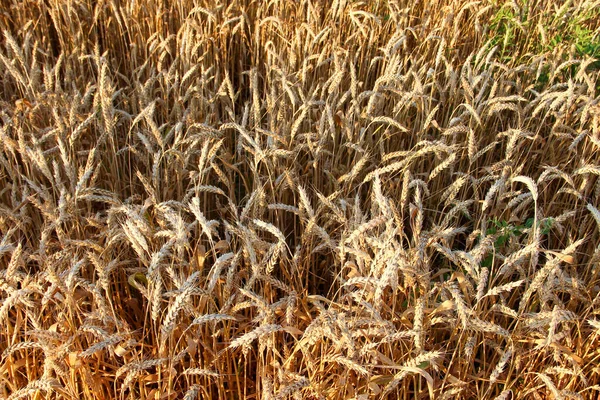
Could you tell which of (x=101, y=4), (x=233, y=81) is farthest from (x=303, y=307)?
(x=101, y=4)

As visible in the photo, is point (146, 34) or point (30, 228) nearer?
point (30, 228)

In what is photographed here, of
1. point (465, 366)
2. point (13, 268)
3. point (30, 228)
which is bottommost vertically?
point (465, 366)

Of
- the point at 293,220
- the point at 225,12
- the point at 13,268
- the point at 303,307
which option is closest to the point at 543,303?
the point at 303,307

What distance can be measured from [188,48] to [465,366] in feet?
4.79

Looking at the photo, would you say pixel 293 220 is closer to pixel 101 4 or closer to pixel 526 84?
pixel 526 84

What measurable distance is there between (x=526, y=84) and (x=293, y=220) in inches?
44.0

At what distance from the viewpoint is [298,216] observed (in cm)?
185

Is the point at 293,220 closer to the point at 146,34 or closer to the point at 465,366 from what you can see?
the point at 465,366

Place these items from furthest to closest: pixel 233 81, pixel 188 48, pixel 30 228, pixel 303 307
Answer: pixel 233 81 → pixel 188 48 → pixel 30 228 → pixel 303 307

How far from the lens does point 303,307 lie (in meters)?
1.52

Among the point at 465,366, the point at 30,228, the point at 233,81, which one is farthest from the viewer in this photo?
the point at 233,81

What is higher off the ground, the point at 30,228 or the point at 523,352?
the point at 30,228

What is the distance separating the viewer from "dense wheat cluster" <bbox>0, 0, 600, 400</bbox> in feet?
4.22

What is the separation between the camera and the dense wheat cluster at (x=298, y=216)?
1285 mm
